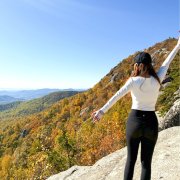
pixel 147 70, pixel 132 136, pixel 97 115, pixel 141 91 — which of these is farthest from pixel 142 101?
pixel 97 115

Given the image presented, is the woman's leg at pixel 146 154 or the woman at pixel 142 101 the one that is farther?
the woman's leg at pixel 146 154

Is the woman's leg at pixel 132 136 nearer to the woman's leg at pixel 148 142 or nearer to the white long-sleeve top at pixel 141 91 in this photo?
the woman's leg at pixel 148 142

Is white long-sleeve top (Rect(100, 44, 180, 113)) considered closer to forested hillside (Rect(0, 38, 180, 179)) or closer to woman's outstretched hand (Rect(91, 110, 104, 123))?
woman's outstretched hand (Rect(91, 110, 104, 123))

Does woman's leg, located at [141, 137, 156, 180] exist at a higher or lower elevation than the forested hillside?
higher

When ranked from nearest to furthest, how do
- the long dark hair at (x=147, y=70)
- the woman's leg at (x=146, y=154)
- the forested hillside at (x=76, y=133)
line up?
the long dark hair at (x=147, y=70), the woman's leg at (x=146, y=154), the forested hillside at (x=76, y=133)

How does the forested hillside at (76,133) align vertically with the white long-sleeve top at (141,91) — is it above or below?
below

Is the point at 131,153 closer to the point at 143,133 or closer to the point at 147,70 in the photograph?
the point at 143,133

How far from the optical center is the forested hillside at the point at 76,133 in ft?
147

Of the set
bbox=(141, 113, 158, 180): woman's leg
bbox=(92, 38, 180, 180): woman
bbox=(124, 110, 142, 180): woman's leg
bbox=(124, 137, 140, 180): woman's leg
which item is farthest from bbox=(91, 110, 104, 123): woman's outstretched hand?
bbox=(141, 113, 158, 180): woman's leg

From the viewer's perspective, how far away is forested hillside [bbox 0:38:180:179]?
44806 mm

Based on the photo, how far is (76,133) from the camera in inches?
3142

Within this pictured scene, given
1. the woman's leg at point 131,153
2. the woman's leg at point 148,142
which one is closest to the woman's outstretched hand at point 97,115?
the woman's leg at point 131,153

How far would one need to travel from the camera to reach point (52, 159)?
45.2 m

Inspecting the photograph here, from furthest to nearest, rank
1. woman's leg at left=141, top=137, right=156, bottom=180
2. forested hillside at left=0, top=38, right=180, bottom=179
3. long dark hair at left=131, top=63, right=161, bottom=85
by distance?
forested hillside at left=0, top=38, right=180, bottom=179 → woman's leg at left=141, top=137, right=156, bottom=180 → long dark hair at left=131, top=63, right=161, bottom=85
